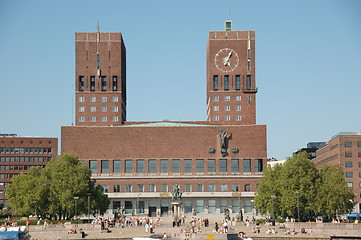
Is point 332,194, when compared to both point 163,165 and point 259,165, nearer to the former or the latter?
point 259,165

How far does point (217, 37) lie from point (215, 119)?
22418 millimetres

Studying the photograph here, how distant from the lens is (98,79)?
189125 mm

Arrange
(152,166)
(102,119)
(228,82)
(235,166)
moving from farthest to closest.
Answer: (228,82) → (102,119) → (152,166) → (235,166)

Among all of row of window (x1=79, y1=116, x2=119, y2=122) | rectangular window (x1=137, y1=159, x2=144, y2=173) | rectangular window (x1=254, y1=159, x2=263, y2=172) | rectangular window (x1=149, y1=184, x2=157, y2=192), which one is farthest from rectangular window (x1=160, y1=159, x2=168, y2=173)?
rectangular window (x1=254, y1=159, x2=263, y2=172)

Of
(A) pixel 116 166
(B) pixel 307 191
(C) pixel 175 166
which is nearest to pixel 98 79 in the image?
(A) pixel 116 166

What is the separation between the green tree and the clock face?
6233 cm

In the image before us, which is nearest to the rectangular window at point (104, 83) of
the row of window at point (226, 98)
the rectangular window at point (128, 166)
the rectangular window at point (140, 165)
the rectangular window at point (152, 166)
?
Answer: the rectangular window at point (128, 166)

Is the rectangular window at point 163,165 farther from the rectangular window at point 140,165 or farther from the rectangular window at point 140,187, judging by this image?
the rectangular window at point 140,187

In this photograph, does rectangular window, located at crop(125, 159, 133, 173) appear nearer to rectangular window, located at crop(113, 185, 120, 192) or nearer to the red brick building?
the red brick building

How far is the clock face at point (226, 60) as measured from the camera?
19050 centimetres

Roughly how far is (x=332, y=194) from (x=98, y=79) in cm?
8192

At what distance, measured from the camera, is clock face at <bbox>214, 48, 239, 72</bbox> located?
625 feet

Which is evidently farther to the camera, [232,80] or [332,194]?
[232,80]

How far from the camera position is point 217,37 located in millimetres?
191500
